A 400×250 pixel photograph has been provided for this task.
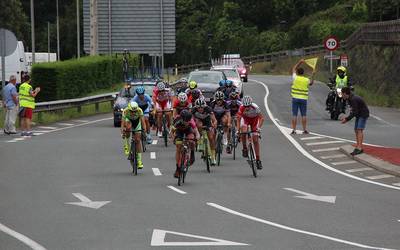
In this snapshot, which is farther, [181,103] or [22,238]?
[181,103]

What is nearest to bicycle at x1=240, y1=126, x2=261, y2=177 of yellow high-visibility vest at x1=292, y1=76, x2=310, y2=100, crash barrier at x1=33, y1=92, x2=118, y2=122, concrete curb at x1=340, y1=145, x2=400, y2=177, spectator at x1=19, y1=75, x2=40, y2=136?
concrete curb at x1=340, y1=145, x2=400, y2=177

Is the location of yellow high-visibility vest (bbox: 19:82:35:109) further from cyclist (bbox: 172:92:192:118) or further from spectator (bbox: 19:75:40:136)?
cyclist (bbox: 172:92:192:118)

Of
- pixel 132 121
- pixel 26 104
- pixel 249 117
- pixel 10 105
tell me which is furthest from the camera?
pixel 26 104

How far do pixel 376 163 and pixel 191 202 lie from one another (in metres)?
6.66

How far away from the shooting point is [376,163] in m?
20.5

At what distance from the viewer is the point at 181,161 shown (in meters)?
17.2

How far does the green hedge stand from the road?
14279mm

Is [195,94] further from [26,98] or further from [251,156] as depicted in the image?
[26,98]

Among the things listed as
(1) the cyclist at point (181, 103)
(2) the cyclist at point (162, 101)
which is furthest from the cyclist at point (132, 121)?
(2) the cyclist at point (162, 101)

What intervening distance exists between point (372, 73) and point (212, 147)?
101ft

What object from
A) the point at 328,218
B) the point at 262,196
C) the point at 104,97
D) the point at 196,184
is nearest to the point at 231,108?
the point at 196,184

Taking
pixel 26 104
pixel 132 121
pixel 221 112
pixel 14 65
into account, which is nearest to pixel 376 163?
pixel 221 112

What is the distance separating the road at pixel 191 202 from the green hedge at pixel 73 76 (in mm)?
14279

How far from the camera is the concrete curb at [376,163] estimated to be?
19306 mm
